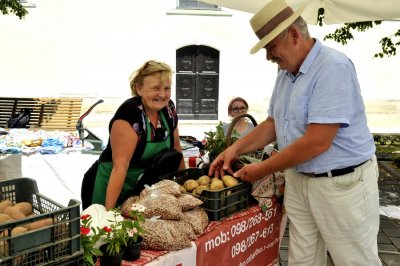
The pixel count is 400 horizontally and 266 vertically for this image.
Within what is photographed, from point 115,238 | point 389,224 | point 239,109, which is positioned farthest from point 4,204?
point 389,224

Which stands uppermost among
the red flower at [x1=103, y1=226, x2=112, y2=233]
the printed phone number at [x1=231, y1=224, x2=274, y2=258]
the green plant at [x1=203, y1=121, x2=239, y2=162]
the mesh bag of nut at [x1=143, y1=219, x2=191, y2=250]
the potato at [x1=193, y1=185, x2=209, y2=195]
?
the green plant at [x1=203, y1=121, x2=239, y2=162]

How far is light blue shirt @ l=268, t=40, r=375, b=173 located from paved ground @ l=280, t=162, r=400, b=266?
79.8 inches

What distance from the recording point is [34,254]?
1.54 metres

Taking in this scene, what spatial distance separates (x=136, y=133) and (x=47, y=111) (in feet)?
20.7

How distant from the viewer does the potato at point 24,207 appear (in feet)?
5.82

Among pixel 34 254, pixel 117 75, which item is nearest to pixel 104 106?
pixel 117 75

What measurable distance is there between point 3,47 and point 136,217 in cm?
1402

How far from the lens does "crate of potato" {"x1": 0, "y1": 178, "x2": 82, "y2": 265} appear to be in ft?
4.80

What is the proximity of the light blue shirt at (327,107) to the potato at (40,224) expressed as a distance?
54.9 inches

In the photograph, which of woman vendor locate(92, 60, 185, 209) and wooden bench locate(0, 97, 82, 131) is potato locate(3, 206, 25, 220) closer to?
woman vendor locate(92, 60, 185, 209)

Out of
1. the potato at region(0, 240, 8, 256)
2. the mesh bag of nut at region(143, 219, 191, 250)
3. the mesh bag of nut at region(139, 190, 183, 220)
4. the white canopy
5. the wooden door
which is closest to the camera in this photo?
the potato at region(0, 240, 8, 256)

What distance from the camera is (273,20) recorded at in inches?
92.7

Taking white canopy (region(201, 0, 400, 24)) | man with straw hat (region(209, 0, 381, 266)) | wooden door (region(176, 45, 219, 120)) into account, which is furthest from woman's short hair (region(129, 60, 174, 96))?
wooden door (region(176, 45, 219, 120))

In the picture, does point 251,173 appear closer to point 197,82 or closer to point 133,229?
point 133,229
